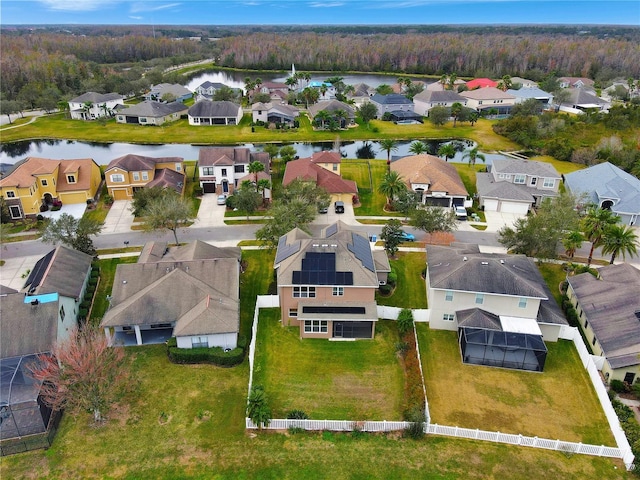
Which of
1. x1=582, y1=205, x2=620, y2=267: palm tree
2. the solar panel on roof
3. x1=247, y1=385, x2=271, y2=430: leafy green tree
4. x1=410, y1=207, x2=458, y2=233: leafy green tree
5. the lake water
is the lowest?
the lake water

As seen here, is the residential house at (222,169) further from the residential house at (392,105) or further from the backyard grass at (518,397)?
the residential house at (392,105)

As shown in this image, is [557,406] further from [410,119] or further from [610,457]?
[410,119]

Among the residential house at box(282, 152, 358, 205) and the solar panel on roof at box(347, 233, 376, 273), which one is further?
the residential house at box(282, 152, 358, 205)

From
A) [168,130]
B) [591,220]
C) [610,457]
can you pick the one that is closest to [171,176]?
[168,130]

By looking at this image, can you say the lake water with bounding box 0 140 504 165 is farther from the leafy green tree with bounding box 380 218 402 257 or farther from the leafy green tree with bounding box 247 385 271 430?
the leafy green tree with bounding box 247 385 271 430

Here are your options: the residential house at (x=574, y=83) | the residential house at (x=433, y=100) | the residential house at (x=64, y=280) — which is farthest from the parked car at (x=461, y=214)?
the residential house at (x=574, y=83)

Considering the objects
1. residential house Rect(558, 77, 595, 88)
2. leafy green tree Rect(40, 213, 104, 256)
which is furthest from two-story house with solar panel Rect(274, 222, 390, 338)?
residential house Rect(558, 77, 595, 88)
